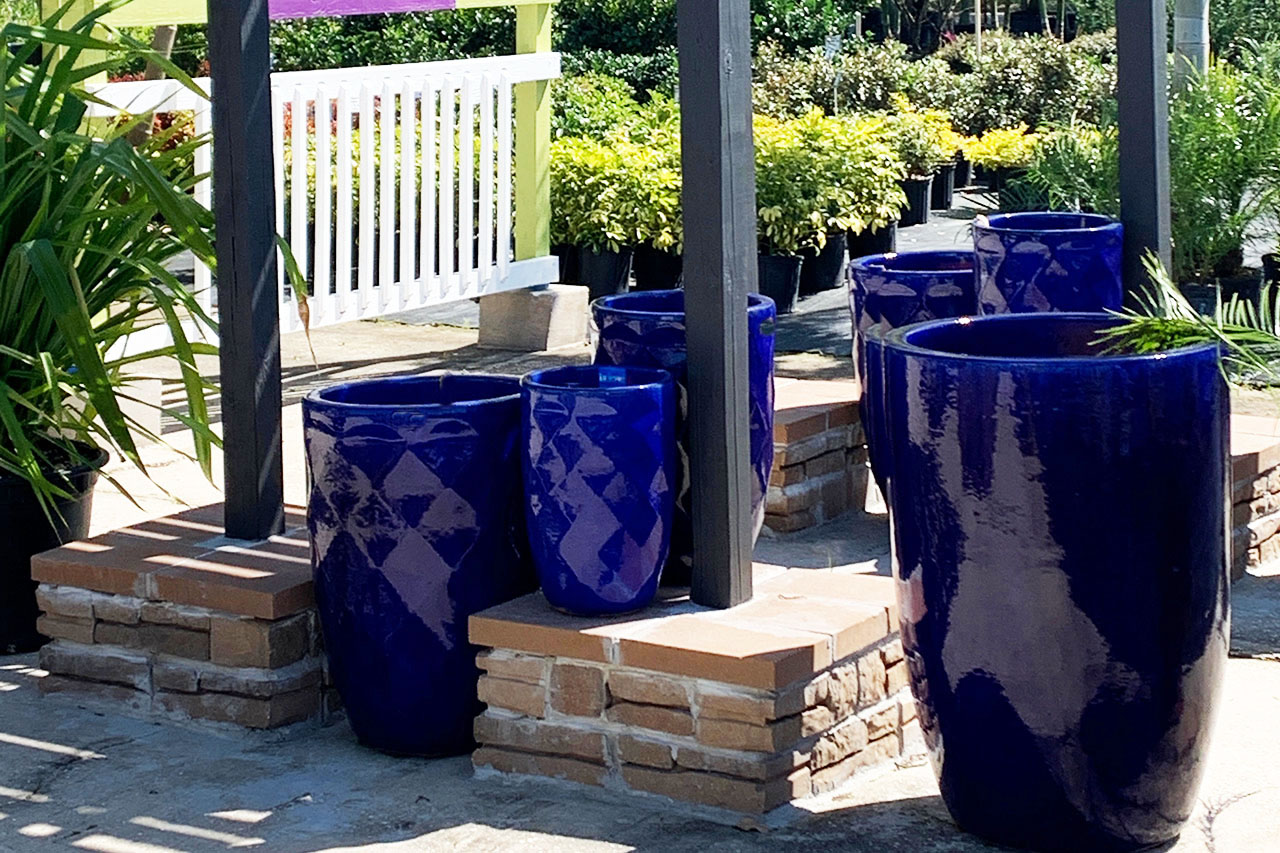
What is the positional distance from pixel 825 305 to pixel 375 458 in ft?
18.9

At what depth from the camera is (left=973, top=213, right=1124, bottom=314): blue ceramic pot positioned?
4.39 meters

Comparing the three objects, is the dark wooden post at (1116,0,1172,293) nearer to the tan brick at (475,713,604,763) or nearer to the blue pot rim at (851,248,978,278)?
the blue pot rim at (851,248,978,278)

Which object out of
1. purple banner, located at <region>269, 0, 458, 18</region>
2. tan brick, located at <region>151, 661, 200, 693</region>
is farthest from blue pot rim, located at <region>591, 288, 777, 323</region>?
purple banner, located at <region>269, 0, 458, 18</region>

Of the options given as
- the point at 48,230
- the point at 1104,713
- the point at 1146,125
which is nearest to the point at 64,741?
the point at 48,230

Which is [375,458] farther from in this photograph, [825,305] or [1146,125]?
[825,305]

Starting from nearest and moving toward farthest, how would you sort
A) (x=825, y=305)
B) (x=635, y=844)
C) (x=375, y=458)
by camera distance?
1. (x=635, y=844)
2. (x=375, y=458)
3. (x=825, y=305)

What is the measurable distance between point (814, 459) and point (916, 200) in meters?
7.26

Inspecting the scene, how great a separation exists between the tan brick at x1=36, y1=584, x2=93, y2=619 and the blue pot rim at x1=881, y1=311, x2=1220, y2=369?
1830mm

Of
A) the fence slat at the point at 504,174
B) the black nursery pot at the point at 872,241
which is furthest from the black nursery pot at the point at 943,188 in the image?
the fence slat at the point at 504,174

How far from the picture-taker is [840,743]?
326cm

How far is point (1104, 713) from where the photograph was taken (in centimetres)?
277

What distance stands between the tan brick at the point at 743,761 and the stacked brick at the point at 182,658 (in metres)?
0.90

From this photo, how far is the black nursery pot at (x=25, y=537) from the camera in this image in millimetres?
4035

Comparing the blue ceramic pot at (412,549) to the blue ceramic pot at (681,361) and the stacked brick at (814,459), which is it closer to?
the blue ceramic pot at (681,361)
